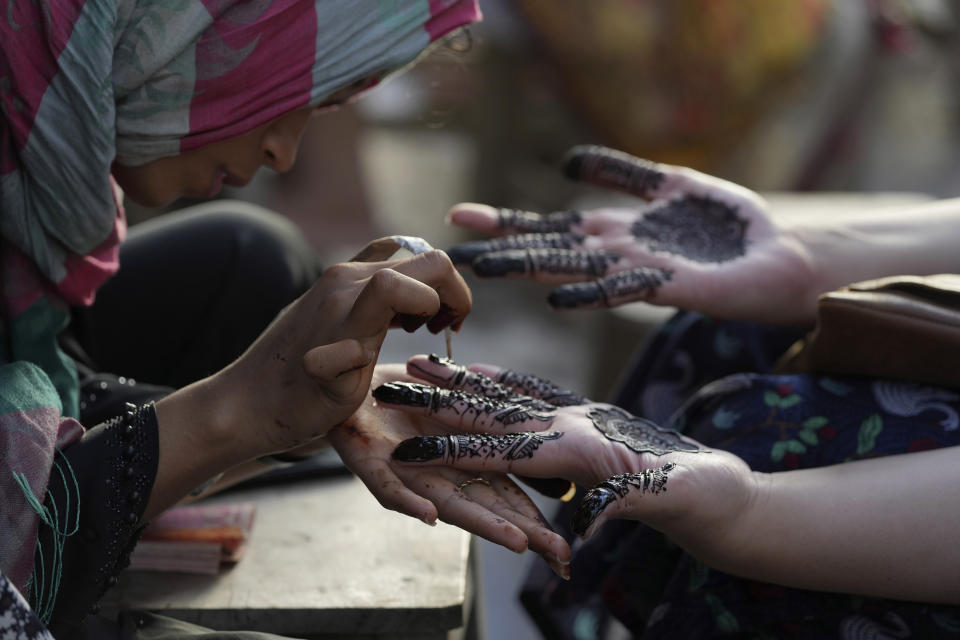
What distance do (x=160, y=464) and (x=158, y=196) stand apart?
37 cm

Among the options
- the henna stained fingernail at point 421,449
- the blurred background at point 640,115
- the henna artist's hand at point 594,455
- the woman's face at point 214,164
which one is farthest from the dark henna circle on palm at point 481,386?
the blurred background at point 640,115

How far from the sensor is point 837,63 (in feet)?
11.2

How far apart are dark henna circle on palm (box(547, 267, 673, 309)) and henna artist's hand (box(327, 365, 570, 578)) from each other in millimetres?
234

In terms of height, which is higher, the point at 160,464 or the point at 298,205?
the point at 160,464

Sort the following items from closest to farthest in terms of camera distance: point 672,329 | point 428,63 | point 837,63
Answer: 1. point 672,329
2. point 428,63
3. point 837,63

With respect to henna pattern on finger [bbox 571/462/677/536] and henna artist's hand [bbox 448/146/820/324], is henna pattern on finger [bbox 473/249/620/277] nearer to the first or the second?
henna artist's hand [bbox 448/146/820/324]

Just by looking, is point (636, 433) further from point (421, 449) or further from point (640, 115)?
point (640, 115)

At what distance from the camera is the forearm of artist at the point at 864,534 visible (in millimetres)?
856

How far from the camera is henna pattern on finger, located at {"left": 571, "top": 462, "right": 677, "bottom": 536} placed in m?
0.76

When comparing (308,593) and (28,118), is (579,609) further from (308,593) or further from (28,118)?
(28,118)

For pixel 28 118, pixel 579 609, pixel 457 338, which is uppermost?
pixel 28 118

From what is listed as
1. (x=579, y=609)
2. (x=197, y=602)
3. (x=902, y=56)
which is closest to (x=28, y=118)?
(x=197, y=602)

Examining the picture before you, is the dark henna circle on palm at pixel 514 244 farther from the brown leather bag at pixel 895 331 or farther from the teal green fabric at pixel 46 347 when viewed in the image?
the teal green fabric at pixel 46 347

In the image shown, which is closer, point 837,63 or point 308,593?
point 308,593
